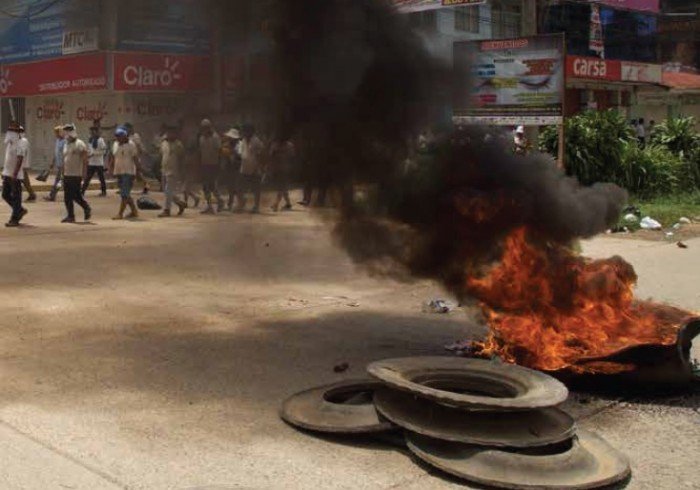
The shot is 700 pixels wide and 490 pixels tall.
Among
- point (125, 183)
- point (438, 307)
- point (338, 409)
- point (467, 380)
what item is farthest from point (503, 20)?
point (338, 409)

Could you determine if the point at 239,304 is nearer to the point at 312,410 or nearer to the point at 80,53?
the point at 312,410

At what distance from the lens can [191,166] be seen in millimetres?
9414

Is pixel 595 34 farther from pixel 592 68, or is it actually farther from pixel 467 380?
pixel 467 380

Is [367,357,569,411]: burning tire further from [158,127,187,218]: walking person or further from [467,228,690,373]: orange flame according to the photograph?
[158,127,187,218]: walking person

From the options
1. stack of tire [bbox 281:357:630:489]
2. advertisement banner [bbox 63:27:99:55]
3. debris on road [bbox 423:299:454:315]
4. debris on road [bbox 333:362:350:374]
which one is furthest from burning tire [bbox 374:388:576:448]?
advertisement banner [bbox 63:27:99:55]

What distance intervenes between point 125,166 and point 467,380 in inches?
384

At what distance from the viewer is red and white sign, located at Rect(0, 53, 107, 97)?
66.4 feet

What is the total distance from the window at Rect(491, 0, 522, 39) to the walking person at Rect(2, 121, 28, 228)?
596 inches

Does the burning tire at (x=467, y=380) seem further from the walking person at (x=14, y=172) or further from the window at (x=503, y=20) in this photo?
the window at (x=503, y=20)

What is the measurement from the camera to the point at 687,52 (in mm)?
40344

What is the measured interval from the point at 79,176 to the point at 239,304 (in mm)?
6311

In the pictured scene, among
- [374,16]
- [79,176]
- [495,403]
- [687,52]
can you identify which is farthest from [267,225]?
[687,52]

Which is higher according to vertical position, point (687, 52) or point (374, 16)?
point (687, 52)

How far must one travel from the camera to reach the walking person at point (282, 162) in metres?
6.37
